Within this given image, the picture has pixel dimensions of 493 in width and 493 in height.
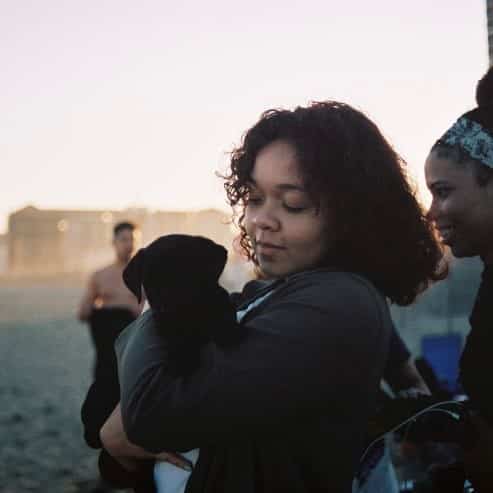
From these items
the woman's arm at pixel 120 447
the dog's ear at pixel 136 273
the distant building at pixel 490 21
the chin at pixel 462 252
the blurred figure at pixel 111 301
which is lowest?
the blurred figure at pixel 111 301

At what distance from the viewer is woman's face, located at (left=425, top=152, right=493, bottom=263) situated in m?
2.11

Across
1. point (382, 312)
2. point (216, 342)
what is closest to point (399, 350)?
point (382, 312)

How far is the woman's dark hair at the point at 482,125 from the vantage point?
211 cm

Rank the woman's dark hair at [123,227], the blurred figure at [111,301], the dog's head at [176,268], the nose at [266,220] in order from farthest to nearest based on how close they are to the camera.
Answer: the woman's dark hair at [123,227], the blurred figure at [111,301], the nose at [266,220], the dog's head at [176,268]

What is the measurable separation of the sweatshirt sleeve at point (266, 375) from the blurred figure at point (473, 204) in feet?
2.68

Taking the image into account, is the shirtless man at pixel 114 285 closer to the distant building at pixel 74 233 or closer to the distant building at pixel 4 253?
the distant building at pixel 74 233

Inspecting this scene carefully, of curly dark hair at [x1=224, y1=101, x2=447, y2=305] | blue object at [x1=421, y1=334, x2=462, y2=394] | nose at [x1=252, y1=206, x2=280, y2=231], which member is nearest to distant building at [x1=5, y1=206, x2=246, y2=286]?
blue object at [x1=421, y1=334, x2=462, y2=394]

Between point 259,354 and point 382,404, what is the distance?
120cm

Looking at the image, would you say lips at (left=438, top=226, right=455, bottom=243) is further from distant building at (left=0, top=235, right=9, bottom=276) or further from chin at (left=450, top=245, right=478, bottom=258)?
distant building at (left=0, top=235, right=9, bottom=276)

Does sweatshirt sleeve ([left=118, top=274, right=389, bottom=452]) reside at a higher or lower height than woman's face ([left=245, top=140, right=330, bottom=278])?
lower

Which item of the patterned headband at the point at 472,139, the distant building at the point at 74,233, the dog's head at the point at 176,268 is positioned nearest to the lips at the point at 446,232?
the patterned headband at the point at 472,139

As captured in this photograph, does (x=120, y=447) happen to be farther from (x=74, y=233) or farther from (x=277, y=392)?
(x=74, y=233)

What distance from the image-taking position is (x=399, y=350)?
2744 millimetres

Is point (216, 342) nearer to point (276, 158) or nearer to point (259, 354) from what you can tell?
point (259, 354)
